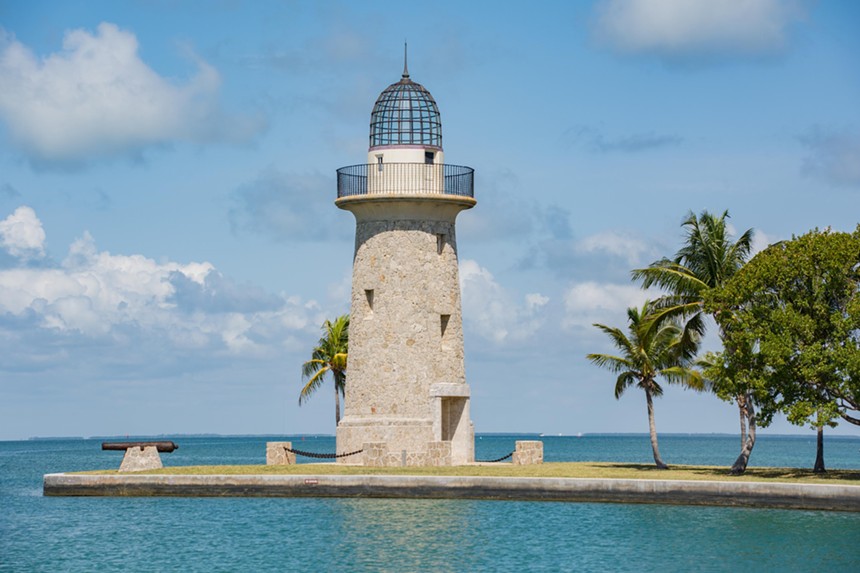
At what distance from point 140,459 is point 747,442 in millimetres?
19348

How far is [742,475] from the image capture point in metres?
41.5

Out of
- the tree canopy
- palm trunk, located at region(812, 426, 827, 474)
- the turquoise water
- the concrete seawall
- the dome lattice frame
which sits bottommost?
the turquoise water

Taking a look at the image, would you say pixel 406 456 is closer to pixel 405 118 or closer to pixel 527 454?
pixel 527 454

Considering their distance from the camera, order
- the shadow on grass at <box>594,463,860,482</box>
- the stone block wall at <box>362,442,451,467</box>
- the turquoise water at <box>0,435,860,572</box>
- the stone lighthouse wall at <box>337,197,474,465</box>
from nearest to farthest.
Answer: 1. the turquoise water at <box>0,435,860,572</box>
2. the shadow on grass at <box>594,463,860,482</box>
3. the stone block wall at <box>362,442,451,467</box>
4. the stone lighthouse wall at <box>337,197,474,465</box>

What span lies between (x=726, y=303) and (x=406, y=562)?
52.0 ft

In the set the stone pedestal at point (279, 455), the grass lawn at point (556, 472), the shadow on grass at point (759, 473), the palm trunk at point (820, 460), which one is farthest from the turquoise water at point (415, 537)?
the palm trunk at point (820, 460)

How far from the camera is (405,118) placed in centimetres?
4653

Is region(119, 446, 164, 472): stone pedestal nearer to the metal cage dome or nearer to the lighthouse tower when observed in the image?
the lighthouse tower

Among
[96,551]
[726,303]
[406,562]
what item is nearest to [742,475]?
[726,303]

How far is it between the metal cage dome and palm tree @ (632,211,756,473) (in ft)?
28.2

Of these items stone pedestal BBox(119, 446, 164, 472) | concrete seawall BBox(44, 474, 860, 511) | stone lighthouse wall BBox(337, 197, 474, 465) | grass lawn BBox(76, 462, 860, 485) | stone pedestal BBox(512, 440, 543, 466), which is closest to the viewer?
concrete seawall BBox(44, 474, 860, 511)

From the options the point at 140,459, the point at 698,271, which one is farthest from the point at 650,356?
the point at 140,459

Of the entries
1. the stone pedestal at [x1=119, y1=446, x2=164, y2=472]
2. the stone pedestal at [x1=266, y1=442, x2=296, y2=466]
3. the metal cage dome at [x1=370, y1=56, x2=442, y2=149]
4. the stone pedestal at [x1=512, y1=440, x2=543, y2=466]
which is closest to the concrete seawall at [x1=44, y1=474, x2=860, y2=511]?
the stone pedestal at [x1=119, y1=446, x2=164, y2=472]

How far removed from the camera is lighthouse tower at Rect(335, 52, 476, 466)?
45.2 meters
